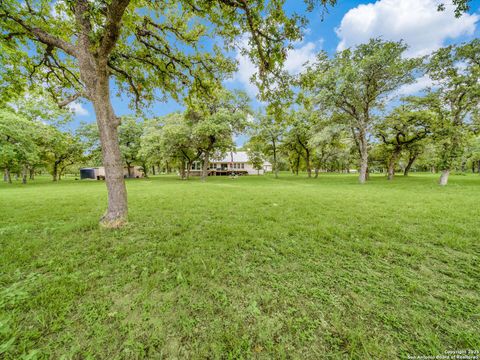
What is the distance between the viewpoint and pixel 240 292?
2.36 meters

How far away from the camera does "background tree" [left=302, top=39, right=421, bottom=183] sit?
45.1 ft

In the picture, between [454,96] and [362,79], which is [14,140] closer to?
[362,79]

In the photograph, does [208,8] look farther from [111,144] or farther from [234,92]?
[234,92]

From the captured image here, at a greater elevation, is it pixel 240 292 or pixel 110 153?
pixel 110 153

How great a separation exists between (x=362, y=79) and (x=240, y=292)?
19309mm

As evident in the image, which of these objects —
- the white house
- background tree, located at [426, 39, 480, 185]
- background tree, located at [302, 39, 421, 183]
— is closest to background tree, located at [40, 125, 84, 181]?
the white house

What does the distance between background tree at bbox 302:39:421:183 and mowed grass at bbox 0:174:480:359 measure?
46.2 feet

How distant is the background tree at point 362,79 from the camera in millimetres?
13742

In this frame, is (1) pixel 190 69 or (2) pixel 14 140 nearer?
(1) pixel 190 69

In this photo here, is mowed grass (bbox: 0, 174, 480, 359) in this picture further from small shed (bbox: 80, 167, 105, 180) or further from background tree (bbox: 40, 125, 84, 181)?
small shed (bbox: 80, 167, 105, 180)

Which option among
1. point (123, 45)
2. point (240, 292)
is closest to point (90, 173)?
point (123, 45)

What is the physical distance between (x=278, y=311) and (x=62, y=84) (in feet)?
31.6

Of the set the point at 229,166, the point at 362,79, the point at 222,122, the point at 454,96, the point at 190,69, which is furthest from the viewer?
the point at 229,166

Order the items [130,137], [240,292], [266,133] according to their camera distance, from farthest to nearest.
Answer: [130,137] < [266,133] < [240,292]
